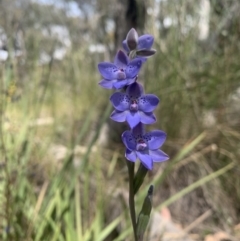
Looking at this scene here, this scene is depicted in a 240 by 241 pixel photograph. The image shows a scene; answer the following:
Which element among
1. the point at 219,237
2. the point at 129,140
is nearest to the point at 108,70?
the point at 129,140

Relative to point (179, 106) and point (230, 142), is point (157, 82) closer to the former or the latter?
point (179, 106)

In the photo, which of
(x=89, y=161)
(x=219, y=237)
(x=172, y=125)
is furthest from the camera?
(x=172, y=125)

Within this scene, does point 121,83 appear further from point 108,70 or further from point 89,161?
point 89,161

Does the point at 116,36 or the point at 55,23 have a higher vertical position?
the point at 116,36

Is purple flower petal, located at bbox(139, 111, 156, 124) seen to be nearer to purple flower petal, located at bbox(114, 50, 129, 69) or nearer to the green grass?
purple flower petal, located at bbox(114, 50, 129, 69)

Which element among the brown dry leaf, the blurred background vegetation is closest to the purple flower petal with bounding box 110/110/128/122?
the blurred background vegetation

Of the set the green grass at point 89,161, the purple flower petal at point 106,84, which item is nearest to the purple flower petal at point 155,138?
the purple flower petal at point 106,84

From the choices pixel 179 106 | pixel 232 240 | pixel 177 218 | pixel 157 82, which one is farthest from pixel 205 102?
pixel 232 240

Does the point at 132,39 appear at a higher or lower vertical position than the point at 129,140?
higher

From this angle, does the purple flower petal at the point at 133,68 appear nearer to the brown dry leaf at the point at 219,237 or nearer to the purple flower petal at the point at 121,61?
the purple flower petal at the point at 121,61
